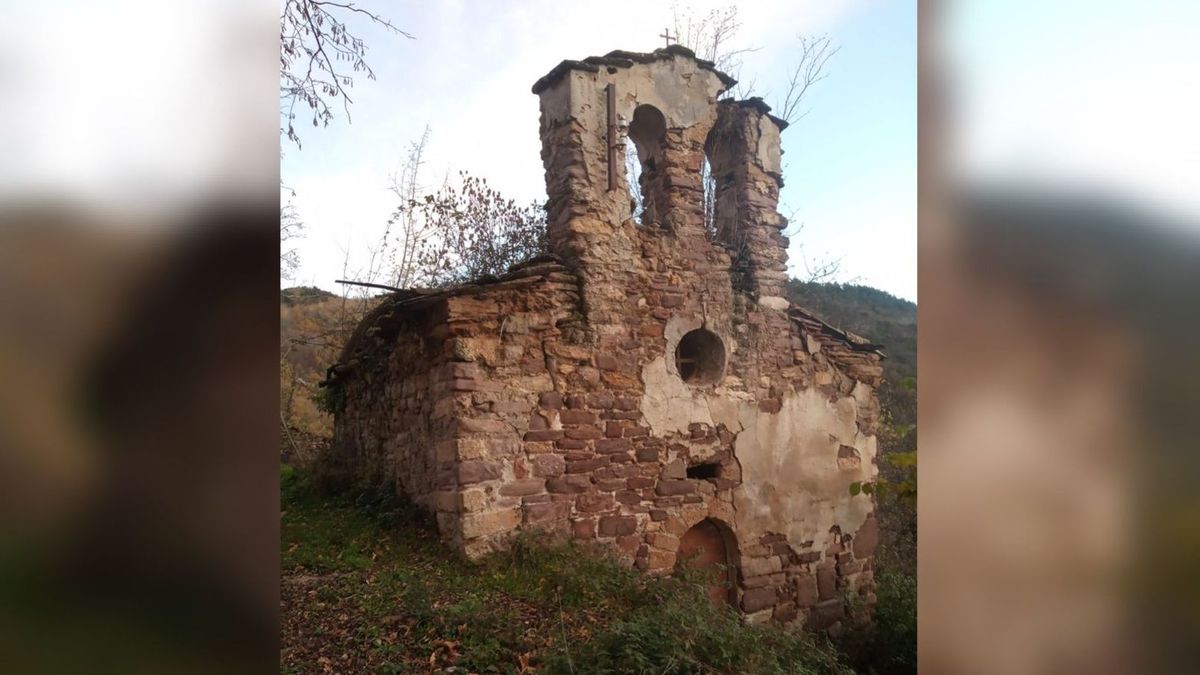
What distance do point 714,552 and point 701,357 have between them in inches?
77.7

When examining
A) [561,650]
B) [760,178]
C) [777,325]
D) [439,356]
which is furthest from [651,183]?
[561,650]

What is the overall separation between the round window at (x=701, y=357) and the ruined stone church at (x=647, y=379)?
2 centimetres

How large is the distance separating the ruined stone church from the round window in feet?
0.08

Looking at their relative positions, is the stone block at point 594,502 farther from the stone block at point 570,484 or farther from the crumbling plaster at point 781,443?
the crumbling plaster at point 781,443

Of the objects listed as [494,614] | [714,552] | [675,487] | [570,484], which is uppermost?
[570,484]

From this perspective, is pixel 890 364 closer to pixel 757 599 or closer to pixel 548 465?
pixel 757 599

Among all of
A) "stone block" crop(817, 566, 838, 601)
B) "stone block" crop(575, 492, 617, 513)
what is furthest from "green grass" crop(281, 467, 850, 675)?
"stone block" crop(817, 566, 838, 601)

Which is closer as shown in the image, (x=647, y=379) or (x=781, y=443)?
(x=647, y=379)

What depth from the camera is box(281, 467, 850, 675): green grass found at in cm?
449

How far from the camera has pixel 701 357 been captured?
786cm

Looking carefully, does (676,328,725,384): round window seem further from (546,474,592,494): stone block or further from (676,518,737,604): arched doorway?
(546,474,592,494): stone block

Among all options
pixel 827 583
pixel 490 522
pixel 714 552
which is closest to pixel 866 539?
pixel 827 583
